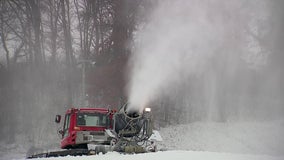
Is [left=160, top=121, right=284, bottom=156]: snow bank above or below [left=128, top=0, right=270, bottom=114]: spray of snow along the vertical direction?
below

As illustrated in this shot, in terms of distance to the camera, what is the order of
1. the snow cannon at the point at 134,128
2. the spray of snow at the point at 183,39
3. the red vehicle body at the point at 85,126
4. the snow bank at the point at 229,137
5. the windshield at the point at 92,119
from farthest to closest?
1. the snow bank at the point at 229,137
2. the spray of snow at the point at 183,39
3. the windshield at the point at 92,119
4. the red vehicle body at the point at 85,126
5. the snow cannon at the point at 134,128

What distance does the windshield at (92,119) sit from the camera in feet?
49.4

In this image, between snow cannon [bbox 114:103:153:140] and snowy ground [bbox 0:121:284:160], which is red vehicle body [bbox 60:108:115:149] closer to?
snow cannon [bbox 114:103:153:140]

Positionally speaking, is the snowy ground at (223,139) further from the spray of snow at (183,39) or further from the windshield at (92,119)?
the windshield at (92,119)

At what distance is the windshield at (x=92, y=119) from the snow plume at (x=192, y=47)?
1866 millimetres

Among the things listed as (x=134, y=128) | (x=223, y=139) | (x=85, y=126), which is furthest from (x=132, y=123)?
(x=223, y=139)

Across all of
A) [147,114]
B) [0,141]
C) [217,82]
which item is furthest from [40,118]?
[147,114]

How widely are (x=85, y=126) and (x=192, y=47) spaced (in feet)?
38.6

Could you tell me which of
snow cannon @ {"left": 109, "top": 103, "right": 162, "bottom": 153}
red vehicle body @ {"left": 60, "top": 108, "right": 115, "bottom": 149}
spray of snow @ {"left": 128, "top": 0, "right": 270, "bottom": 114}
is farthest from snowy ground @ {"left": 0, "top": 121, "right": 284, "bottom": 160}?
snow cannon @ {"left": 109, "top": 103, "right": 162, "bottom": 153}

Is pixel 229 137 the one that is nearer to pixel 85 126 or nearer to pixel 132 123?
pixel 85 126

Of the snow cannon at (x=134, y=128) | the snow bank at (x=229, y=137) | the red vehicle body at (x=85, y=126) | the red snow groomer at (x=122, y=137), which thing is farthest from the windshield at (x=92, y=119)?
the snow bank at (x=229, y=137)

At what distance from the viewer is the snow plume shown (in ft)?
64.1

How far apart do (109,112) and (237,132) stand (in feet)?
52.8

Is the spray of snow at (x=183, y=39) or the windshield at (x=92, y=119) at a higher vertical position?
the spray of snow at (x=183, y=39)
